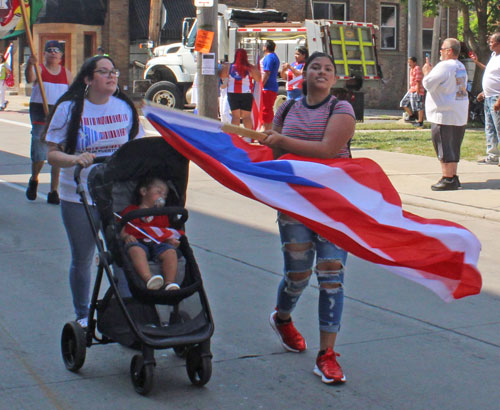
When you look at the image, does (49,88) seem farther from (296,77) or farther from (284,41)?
(284,41)

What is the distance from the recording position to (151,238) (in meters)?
4.61

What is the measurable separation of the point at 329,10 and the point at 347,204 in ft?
106

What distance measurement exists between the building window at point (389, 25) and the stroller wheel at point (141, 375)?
3335 cm

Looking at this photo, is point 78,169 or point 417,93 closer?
point 78,169

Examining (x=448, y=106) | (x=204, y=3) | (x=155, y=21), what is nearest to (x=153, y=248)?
(x=448, y=106)

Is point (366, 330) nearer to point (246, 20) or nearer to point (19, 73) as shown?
point (246, 20)

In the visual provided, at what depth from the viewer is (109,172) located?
4.61m

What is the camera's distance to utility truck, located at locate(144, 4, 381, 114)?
→ 75.8ft

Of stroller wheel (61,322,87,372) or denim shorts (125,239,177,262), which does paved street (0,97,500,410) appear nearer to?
stroller wheel (61,322,87,372)

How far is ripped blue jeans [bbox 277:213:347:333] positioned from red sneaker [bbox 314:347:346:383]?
0.47ft

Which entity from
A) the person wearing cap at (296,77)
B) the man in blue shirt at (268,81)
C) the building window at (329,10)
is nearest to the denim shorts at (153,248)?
the person wearing cap at (296,77)

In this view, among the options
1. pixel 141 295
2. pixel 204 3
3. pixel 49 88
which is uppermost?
pixel 204 3

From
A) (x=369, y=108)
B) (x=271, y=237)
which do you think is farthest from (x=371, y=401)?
(x=369, y=108)

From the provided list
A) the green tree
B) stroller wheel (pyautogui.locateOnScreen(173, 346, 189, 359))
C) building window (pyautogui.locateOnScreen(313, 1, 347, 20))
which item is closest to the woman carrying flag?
stroller wheel (pyautogui.locateOnScreen(173, 346, 189, 359))
